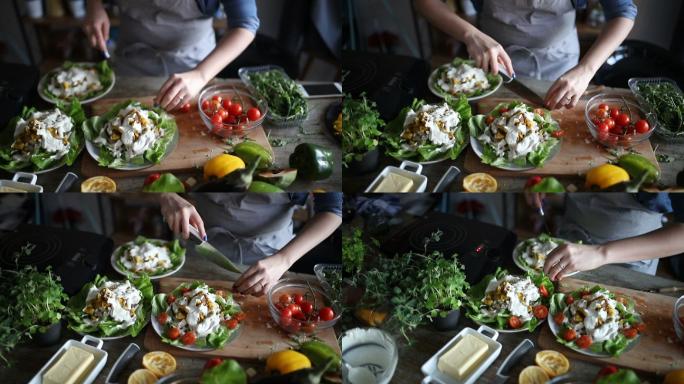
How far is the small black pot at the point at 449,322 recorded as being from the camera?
1.71 meters

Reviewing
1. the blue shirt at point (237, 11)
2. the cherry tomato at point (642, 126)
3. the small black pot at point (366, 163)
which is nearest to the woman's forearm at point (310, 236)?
the small black pot at point (366, 163)

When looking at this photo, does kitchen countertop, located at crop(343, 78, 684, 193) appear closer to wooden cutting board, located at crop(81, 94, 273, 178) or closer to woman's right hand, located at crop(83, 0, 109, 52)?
wooden cutting board, located at crop(81, 94, 273, 178)

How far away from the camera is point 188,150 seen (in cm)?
173

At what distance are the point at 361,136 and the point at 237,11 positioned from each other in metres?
0.42

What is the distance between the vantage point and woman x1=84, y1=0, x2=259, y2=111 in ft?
5.73

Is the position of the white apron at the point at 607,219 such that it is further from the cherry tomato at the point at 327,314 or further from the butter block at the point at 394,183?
the cherry tomato at the point at 327,314

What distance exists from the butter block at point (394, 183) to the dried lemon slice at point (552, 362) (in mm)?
485

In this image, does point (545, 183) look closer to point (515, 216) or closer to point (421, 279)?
point (515, 216)

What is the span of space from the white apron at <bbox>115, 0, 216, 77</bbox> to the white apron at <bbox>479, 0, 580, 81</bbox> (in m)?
0.68

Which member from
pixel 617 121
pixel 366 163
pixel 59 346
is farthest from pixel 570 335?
pixel 59 346

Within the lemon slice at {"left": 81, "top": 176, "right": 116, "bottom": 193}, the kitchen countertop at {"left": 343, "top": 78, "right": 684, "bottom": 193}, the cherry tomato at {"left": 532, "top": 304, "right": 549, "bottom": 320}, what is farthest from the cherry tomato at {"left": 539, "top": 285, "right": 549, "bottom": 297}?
the lemon slice at {"left": 81, "top": 176, "right": 116, "bottom": 193}

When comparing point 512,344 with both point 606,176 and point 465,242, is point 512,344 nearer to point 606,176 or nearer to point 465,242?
point 465,242

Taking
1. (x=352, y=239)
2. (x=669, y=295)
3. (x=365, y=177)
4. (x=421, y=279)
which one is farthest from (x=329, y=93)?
(x=669, y=295)

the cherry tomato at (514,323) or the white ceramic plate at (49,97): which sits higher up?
the white ceramic plate at (49,97)
